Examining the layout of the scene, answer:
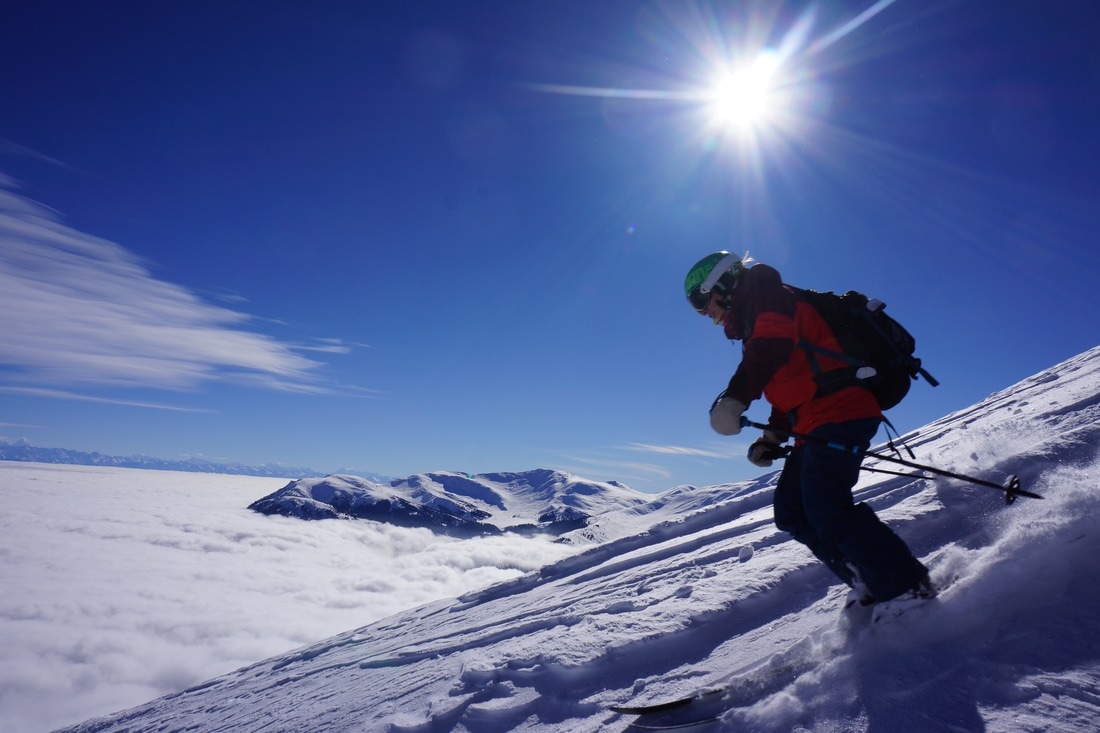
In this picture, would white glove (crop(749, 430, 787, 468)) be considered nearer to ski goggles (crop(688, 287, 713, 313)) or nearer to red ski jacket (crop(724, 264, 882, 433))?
red ski jacket (crop(724, 264, 882, 433))

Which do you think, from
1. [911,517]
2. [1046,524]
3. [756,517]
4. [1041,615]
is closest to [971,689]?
[1041,615]

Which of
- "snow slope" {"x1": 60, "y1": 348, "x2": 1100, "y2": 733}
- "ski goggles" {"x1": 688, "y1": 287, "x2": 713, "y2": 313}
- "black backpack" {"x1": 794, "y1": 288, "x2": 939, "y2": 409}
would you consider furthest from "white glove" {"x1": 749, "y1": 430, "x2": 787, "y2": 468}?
"snow slope" {"x1": 60, "y1": 348, "x2": 1100, "y2": 733}

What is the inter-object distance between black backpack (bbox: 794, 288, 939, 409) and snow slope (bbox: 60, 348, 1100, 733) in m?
1.14

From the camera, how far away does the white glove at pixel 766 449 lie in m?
3.94

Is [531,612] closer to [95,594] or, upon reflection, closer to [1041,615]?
[1041,615]

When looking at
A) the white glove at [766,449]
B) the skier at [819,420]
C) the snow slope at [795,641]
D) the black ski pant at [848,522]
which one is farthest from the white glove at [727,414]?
the snow slope at [795,641]

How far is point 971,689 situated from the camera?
7.73ft

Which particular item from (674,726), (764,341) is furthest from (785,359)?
(674,726)

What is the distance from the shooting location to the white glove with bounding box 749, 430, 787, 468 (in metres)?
3.94

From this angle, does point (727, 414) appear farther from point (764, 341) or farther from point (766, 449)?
point (766, 449)

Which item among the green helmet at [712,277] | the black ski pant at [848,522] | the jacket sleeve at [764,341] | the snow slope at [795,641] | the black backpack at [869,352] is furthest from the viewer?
the green helmet at [712,277]

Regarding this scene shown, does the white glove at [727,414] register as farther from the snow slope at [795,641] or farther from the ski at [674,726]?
the ski at [674,726]

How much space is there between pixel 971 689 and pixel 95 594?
9183 inches

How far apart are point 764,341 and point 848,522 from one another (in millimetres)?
1227
